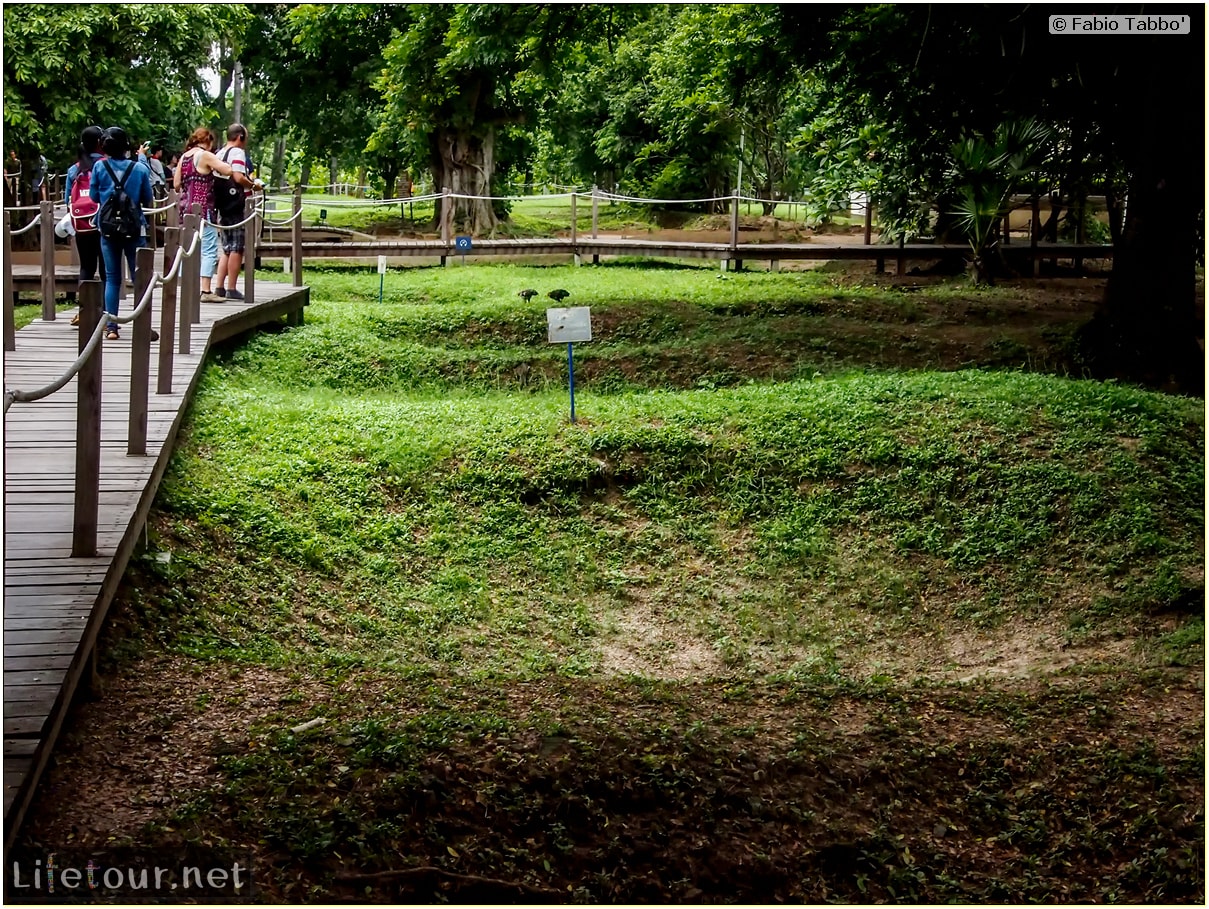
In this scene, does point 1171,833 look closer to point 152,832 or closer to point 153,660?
point 152,832

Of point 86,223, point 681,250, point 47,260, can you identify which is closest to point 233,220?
point 86,223

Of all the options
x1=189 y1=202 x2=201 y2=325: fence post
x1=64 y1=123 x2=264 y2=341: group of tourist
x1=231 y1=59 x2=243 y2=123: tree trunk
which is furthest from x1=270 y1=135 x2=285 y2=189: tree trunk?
x1=189 y1=202 x2=201 y2=325: fence post

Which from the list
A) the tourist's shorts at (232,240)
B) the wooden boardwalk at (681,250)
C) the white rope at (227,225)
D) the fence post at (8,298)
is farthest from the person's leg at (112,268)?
the wooden boardwalk at (681,250)

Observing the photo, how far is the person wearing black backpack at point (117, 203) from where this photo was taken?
970cm

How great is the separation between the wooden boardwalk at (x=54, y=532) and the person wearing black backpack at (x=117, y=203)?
0.67 m

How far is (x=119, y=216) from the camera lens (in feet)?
32.6

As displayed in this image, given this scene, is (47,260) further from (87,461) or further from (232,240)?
(87,461)

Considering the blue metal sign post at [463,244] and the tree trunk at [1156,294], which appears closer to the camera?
the tree trunk at [1156,294]

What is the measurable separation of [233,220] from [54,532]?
6.95 meters

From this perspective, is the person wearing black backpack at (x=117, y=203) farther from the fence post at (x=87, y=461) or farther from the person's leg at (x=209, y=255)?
the fence post at (x=87, y=461)

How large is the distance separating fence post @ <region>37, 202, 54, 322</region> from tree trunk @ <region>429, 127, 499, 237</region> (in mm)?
15046

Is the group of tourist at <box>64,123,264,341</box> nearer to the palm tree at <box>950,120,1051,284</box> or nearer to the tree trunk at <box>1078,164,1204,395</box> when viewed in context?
the tree trunk at <box>1078,164,1204,395</box>

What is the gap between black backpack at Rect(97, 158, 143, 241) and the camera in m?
9.87

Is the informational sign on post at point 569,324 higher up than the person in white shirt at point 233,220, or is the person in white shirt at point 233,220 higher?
the person in white shirt at point 233,220
